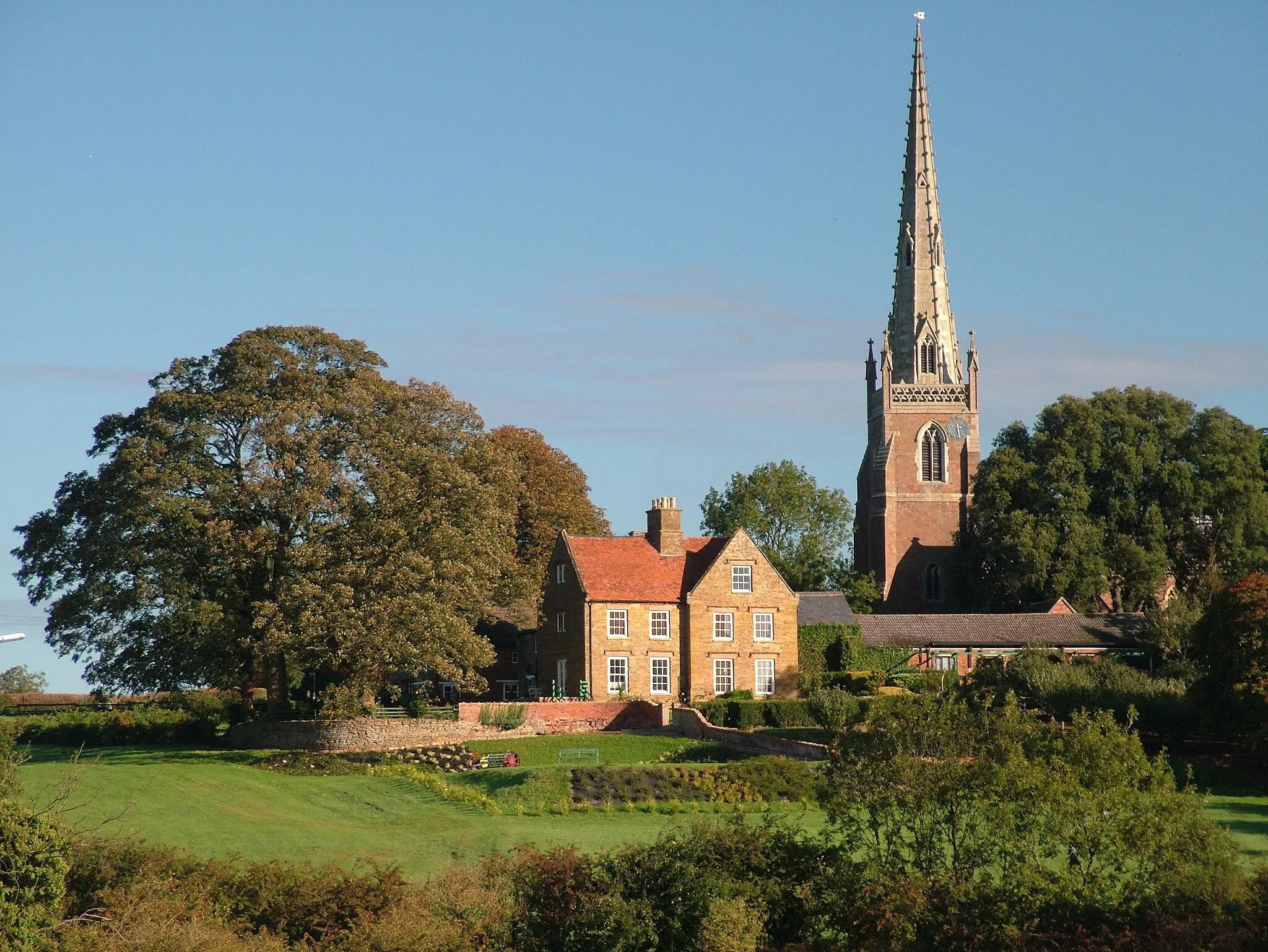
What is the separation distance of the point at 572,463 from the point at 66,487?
30.8 m

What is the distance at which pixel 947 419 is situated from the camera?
9100 centimetres

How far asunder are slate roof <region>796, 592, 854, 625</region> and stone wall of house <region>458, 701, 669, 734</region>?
9049 mm

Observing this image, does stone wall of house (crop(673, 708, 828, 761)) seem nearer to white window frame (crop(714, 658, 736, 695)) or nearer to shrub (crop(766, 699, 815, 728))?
shrub (crop(766, 699, 815, 728))

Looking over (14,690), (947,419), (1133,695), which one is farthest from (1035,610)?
(14,690)

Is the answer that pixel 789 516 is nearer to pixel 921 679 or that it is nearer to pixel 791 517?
pixel 791 517

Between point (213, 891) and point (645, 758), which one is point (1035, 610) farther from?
point (213, 891)

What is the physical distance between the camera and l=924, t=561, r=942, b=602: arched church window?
87.8 metres

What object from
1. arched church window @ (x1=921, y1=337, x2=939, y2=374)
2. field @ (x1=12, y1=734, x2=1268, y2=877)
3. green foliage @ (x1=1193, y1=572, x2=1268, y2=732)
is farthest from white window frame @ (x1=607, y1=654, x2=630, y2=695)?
arched church window @ (x1=921, y1=337, x2=939, y2=374)

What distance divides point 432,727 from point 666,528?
14.2 metres

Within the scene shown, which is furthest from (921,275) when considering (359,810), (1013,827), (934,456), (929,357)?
(1013,827)

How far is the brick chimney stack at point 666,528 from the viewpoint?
191 ft

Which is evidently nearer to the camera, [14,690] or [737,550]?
[737,550]

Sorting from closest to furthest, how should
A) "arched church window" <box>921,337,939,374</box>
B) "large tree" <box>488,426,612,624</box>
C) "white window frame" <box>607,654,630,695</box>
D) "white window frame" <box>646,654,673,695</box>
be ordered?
"white window frame" <box>607,654,630,695</box>
"white window frame" <box>646,654,673,695</box>
"large tree" <box>488,426,612,624</box>
"arched church window" <box>921,337,939,374</box>

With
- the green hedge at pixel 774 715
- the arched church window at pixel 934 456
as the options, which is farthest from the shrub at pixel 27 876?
the arched church window at pixel 934 456
